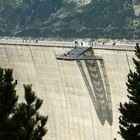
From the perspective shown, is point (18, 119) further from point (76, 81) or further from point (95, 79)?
point (76, 81)

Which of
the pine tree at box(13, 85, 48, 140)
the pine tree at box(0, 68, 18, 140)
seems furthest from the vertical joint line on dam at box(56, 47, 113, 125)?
the pine tree at box(13, 85, 48, 140)

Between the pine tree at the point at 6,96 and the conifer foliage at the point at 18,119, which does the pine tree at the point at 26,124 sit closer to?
the conifer foliage at the point at 18,119


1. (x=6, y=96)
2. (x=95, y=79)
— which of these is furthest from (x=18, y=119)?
(x=95, y=79)

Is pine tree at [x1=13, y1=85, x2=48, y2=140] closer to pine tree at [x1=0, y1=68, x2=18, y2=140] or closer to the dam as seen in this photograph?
pine tree at [x1=0, y1=68, x2=18, y2=140]

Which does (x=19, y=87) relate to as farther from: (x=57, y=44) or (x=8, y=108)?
(x=8, y=108)

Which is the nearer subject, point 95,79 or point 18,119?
point 18,119

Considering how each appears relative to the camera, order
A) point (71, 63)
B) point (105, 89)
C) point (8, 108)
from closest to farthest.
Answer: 1. point (8, 108)
2. point (105, 89)
3. point (71, 63)

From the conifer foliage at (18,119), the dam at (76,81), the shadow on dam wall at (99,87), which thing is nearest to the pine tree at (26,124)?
the conifer foliage at (18,119)

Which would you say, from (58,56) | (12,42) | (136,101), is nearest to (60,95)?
(58,56)
